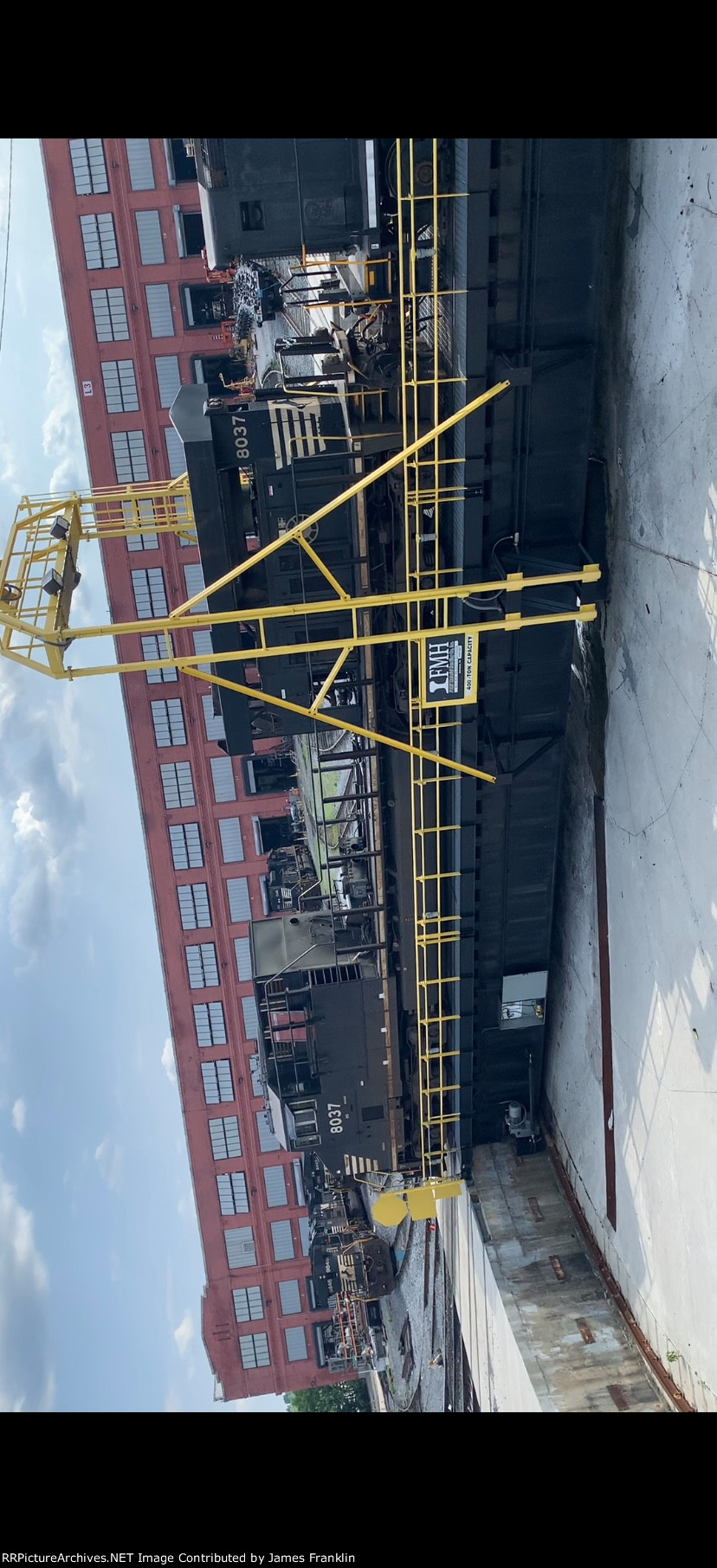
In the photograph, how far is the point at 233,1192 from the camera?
4294 centimetres

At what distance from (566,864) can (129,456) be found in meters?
24.9

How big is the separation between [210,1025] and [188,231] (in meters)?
29.4

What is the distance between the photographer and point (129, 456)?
37.3 metres

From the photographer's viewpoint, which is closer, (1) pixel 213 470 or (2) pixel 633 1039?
(1) pixel 213 470

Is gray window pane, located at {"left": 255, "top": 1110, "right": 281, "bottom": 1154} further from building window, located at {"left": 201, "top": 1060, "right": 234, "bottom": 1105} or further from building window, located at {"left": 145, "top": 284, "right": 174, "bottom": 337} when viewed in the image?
building window, located at {"left": 145, "top": 284, "right": 174, "bottom": 337}

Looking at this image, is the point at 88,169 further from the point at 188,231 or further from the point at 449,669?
the point at 449,669

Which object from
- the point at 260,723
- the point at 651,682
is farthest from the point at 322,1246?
the point at 651,682

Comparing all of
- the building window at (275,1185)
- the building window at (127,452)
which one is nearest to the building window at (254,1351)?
the building window at (275,1185)

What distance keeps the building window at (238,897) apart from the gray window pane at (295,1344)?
57.4ft

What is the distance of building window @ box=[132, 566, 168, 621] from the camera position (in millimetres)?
A: 38000

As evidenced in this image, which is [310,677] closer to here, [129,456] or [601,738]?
[601,738]

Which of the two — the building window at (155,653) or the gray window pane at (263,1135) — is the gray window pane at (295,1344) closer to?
the gray window pane at (263,1135)

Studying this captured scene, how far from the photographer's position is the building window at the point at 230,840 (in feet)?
134

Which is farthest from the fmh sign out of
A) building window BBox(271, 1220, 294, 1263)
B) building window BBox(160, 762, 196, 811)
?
building window BBox(271, 1220, 294, 1263)
